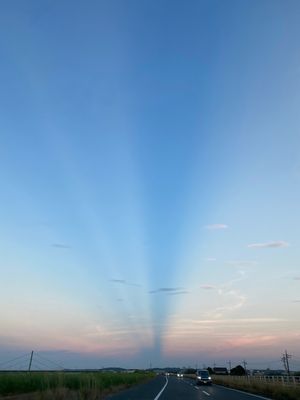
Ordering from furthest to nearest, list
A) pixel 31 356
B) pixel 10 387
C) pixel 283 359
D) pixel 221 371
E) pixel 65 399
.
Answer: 1. pixel 221 371
2. pixel 283 359
3. pixel 31 356
4. pixel 10 387
5. pixel 65 399

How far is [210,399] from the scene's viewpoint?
2397 cm

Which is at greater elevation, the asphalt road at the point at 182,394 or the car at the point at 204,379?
the car at the point at 204,379

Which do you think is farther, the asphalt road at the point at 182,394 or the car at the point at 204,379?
the car at the point at 204,379

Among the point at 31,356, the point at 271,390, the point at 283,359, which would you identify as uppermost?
the point at 283,359

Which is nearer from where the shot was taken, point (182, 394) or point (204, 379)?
point (182, 394)

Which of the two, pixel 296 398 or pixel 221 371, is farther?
pixel 221 371

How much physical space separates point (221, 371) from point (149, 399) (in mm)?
95044

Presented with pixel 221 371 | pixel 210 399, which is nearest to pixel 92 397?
pixel 210 399

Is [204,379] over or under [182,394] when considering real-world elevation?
over

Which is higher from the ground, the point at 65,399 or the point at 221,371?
the point at 221,371

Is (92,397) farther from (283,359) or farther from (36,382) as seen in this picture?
(283,359)

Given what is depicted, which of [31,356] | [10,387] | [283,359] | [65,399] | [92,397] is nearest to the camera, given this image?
[65,399]

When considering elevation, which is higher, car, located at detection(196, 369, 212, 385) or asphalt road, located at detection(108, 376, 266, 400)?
car, located at detection(196, 369, 212, 385)

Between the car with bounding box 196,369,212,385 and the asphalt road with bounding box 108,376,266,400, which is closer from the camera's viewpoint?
the asphalt road with bounding box 108,376,266,400
